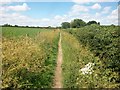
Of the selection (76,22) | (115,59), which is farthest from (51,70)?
(76,22)

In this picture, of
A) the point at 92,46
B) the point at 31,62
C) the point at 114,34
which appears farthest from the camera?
the point at 92,46

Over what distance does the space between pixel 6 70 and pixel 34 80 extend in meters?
1.61

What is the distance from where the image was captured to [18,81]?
7.98 m

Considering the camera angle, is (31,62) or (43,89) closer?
(43,89)

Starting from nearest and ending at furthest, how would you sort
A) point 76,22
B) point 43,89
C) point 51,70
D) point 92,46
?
1. point 43,89
2. point 51,70
3. point 92,46
4. point 76,22

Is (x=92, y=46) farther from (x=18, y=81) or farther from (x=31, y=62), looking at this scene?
(x=18, y=81)

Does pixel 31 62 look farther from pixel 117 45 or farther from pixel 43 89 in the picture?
pixel 117 45

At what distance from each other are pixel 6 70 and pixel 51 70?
4049 mm

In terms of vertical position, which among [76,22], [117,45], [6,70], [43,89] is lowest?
[43,89]

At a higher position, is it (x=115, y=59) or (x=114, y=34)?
(x=114, y=34)

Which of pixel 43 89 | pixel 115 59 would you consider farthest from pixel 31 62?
pixel 115 59

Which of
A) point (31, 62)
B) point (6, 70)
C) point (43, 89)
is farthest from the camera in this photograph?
point (31, 62)

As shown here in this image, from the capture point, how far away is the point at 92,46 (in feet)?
47.0

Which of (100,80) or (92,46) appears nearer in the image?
(100,80)
